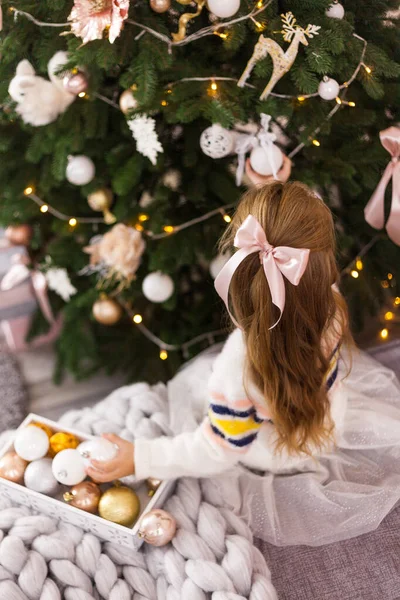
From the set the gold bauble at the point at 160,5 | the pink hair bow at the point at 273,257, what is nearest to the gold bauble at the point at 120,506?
the pink hair bow at the point at 273,257

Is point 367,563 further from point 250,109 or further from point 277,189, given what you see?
point 250,109

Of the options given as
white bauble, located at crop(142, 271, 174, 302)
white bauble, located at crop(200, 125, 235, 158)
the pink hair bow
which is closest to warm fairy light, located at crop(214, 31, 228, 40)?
white bauble, located at crop(200, 125, 235, 158)

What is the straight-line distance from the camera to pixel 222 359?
977 mm

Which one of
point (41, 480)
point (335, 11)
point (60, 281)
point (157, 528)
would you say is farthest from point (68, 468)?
point (335, 11)

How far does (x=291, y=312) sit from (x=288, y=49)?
0.45m

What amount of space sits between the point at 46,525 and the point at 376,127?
1000 mm

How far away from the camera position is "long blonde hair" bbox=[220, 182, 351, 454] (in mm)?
822

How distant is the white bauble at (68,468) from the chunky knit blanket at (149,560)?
0.23ft

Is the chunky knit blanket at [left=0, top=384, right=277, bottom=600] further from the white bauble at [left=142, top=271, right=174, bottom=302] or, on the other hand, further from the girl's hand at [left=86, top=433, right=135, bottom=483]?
the white bauble at [left=142, top=271, right=174, bottom=302]

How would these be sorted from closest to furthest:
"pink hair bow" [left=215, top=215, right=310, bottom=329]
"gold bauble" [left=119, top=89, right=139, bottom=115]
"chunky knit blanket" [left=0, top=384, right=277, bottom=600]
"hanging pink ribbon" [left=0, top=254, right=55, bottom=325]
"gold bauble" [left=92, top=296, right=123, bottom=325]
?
1. "pink hair bow" [left=215, top=215, right=310, bottom=329]
2. "chunky knit blanket" [left=0, top=384, right=277, bottom=600]
3. "gold bauble" [left=119, top=89, right=139, bottom=115]
4. "gold bauble" [left=92, top=296, right=123, bottom=325]
5. "hanging pink ribbon" [left=0, top=254, right=55, bottom=325]

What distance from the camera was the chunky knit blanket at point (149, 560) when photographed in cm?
89

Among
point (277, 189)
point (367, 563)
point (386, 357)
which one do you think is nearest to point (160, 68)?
point (277, 189)

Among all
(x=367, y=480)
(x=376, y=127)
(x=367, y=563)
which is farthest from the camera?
(x=376, y=127)

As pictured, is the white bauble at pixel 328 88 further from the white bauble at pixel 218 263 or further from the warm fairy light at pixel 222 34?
the white bauble at pixel 218 263
